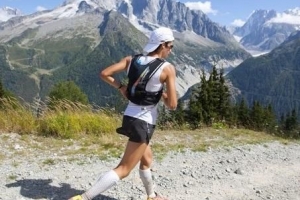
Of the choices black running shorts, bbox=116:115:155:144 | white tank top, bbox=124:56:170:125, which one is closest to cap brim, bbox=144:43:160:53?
white tank top, bbox=124:56:170:125

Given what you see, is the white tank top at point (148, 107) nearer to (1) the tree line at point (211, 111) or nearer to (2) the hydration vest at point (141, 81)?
(2) the hydration vest at point (141, 81)

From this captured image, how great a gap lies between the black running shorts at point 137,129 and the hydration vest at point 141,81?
264 mm

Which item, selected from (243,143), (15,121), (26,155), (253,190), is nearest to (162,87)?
(253,190)

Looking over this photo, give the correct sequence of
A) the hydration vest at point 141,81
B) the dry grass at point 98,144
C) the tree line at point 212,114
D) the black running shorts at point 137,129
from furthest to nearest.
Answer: the tree line at point 212,114 < the dry grass at point 98,144 < the black running shorts at point 137,129 < the hydration vest at point 141,81

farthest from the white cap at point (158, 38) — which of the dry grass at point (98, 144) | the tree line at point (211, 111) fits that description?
the tree line at point (211, 111)

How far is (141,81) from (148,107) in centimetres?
39

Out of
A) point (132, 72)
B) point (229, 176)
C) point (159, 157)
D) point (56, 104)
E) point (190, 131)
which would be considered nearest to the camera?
point (132, 72)

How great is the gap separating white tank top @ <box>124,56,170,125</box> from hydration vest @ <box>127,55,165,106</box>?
0.05 metres

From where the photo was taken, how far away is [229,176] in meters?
8.52

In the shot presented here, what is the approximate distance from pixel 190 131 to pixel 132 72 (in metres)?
8.87

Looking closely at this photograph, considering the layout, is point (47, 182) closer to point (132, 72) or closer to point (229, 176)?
point (132, 72)

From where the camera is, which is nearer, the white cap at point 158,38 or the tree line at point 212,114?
the white cap at point 158,38

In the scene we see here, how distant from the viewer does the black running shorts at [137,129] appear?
6.02 m

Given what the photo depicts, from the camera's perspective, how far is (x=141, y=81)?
5.94m
